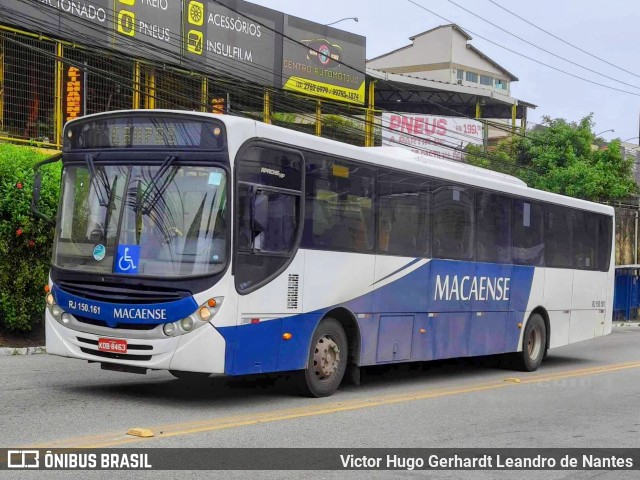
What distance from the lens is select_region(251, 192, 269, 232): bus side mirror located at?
10.0 metres

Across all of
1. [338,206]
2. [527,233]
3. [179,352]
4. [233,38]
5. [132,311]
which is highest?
[233,38]

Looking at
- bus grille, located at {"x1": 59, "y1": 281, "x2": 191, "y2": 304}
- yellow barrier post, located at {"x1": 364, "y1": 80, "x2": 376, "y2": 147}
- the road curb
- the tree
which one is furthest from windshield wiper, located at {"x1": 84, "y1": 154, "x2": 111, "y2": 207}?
the tree

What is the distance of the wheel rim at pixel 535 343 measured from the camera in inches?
656

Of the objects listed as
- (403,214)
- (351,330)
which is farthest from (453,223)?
(351,330)

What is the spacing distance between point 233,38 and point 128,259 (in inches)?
850

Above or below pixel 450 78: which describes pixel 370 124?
below

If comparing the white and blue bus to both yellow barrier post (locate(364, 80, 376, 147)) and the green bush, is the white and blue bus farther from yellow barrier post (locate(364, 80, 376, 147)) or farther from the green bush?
yellow barrier post (locate(364, 80, 376, 147))

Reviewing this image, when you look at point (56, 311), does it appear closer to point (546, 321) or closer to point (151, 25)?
point (546, 321)

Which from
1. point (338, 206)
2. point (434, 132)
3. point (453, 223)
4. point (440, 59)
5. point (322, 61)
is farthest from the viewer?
point (440, 59)

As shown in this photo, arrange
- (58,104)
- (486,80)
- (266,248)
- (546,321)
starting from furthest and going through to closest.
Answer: (486,80) < (58,104) < (546,321) < (266,248)

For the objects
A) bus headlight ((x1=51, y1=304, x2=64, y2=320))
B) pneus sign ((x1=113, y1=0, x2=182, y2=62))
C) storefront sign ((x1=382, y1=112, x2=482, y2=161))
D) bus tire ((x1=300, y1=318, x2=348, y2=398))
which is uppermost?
pneus sign ((x1=113, y1=0, x2=182, y2=62))

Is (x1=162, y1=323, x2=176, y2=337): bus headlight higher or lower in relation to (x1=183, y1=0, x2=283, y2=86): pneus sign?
lower

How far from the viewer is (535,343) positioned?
16812 millimetres

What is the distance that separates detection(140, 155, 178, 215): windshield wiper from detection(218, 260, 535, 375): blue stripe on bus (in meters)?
1.48
